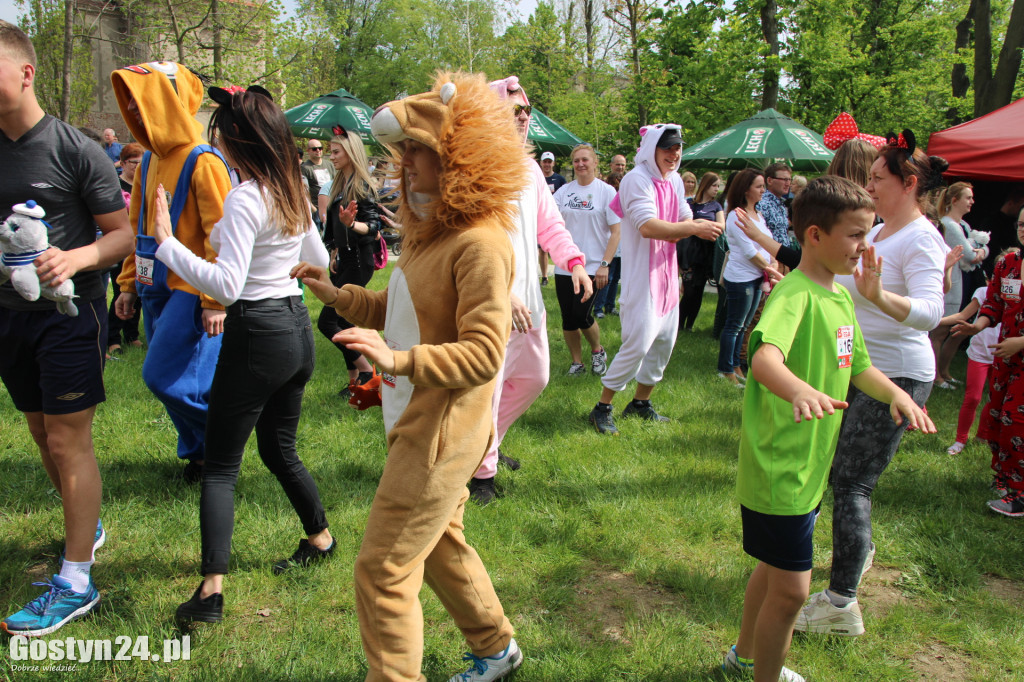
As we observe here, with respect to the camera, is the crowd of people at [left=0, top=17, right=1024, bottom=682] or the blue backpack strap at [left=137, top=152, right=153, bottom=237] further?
the blue backpack strap at [left=137, top=152, right=153, bottom=237]

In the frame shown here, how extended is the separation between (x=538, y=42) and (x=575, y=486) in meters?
33.1

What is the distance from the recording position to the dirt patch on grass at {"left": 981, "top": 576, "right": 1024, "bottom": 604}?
339 centimetres

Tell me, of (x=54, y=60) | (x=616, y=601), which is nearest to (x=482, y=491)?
(x=616, y=601)

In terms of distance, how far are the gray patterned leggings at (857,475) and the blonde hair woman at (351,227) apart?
155 inches

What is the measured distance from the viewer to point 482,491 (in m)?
4.06

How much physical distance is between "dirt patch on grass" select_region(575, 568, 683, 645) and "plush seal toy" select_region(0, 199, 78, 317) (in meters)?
2.61

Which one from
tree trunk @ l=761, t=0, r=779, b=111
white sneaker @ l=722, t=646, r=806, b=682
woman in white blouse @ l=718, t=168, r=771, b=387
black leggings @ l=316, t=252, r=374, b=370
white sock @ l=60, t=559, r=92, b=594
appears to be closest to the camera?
white sneaker @ l=722, t=646, r=806, b=682

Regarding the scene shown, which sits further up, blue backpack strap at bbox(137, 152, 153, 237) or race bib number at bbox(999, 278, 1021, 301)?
blue backpack strap at bbox(137, 152, 153, 237)

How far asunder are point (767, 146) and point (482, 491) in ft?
31.0

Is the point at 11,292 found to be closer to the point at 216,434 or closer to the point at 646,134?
the point at 216,434

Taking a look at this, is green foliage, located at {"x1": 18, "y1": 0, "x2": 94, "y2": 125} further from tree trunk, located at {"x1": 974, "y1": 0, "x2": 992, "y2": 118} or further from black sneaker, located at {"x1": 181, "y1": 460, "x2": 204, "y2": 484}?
tree trunk, located at {"x1": 974, "y1": 0, "x2": 992, "y2": 118}

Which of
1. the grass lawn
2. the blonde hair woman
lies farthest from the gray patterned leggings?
the blonde hair woman

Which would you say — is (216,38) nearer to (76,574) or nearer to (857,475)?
(76,574)

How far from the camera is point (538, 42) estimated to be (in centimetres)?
3347
